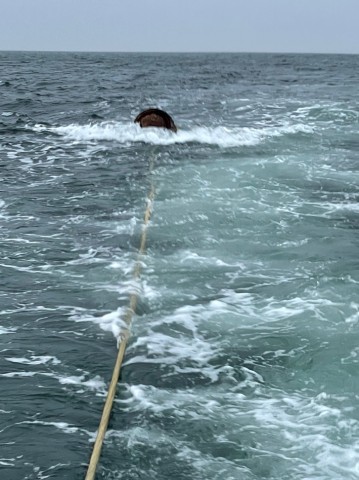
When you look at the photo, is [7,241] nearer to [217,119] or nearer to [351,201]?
[351,201]

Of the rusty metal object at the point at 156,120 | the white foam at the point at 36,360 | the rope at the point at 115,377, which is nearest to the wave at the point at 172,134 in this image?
the rusty metal object at the point at 156,120

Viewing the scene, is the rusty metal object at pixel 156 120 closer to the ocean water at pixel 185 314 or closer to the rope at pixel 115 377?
the ocean water at pixel 185 314

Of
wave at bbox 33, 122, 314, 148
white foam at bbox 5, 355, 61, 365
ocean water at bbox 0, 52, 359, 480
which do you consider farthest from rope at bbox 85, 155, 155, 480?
wave at bbox 33, 122, 314, 148

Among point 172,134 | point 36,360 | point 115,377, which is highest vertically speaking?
point 172,134

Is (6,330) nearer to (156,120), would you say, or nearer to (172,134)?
(172,134)

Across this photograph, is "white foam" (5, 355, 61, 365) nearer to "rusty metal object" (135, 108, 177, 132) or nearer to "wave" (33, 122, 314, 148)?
"wave" (33, 122, 314, 148)

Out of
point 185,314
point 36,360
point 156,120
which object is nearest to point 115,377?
point 36,360

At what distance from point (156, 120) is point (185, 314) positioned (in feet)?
39.3

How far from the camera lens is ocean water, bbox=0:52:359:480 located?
14.6 ft

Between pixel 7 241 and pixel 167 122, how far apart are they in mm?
9679

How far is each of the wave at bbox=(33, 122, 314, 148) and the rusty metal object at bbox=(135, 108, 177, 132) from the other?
0.63ft

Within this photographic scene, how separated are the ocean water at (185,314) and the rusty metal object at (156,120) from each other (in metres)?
2.86

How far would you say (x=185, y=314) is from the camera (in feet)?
21.2

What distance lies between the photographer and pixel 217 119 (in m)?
20.5
